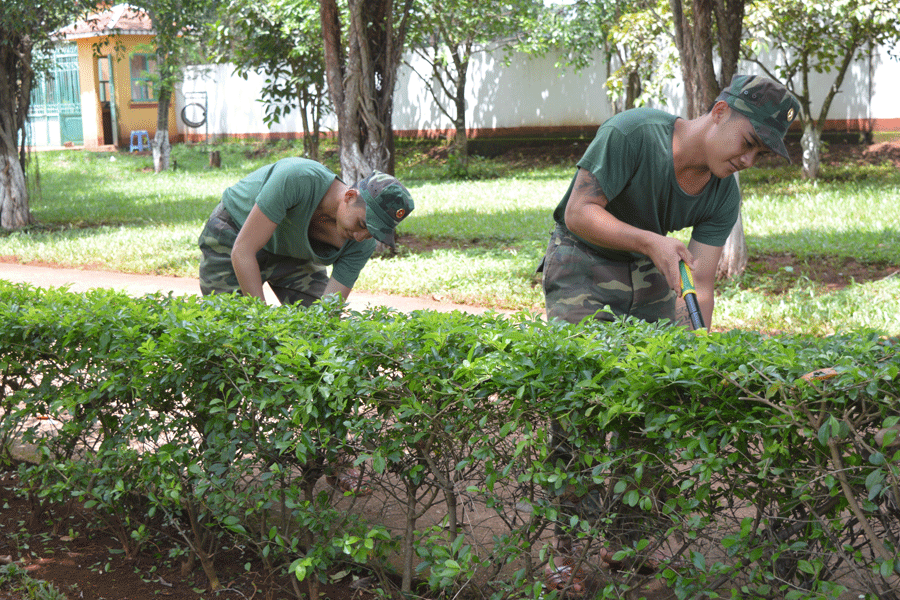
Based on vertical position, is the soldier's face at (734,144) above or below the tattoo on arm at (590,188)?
above

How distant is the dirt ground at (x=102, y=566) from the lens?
301 centimetres

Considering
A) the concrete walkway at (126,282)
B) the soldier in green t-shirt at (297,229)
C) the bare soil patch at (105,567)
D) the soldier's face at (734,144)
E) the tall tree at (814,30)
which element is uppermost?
the tall tree at (814,30)

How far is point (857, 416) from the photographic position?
1982 millimetres

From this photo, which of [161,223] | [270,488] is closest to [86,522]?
[270,488]

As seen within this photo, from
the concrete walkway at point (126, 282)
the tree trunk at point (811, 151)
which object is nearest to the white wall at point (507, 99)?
the tree trunk at point (811, 151)

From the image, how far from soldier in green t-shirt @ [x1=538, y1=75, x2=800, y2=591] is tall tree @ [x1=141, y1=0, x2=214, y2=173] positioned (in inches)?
476

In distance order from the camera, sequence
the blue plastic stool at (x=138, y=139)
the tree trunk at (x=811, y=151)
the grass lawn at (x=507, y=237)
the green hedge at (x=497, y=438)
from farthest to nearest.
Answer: the blue plastic stool at (x=138, y=139) → the tree trunk at (x=811, y=151) → the grass lawn at (x=507, y=237) → the green hedge at (x=497, y=438)

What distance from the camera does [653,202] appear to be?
10.3 feet

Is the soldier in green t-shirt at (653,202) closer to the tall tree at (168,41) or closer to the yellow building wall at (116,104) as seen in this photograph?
the tall tree at (168,41)

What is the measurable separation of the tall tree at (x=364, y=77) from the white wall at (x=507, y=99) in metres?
12.5

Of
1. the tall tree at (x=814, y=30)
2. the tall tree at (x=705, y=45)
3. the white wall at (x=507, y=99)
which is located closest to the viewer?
the tall tree at (x=705, y=45)

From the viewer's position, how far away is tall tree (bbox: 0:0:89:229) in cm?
1240

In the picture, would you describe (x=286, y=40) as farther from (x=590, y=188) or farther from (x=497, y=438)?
(x=497, y=438)

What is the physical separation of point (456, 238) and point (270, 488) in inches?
336
